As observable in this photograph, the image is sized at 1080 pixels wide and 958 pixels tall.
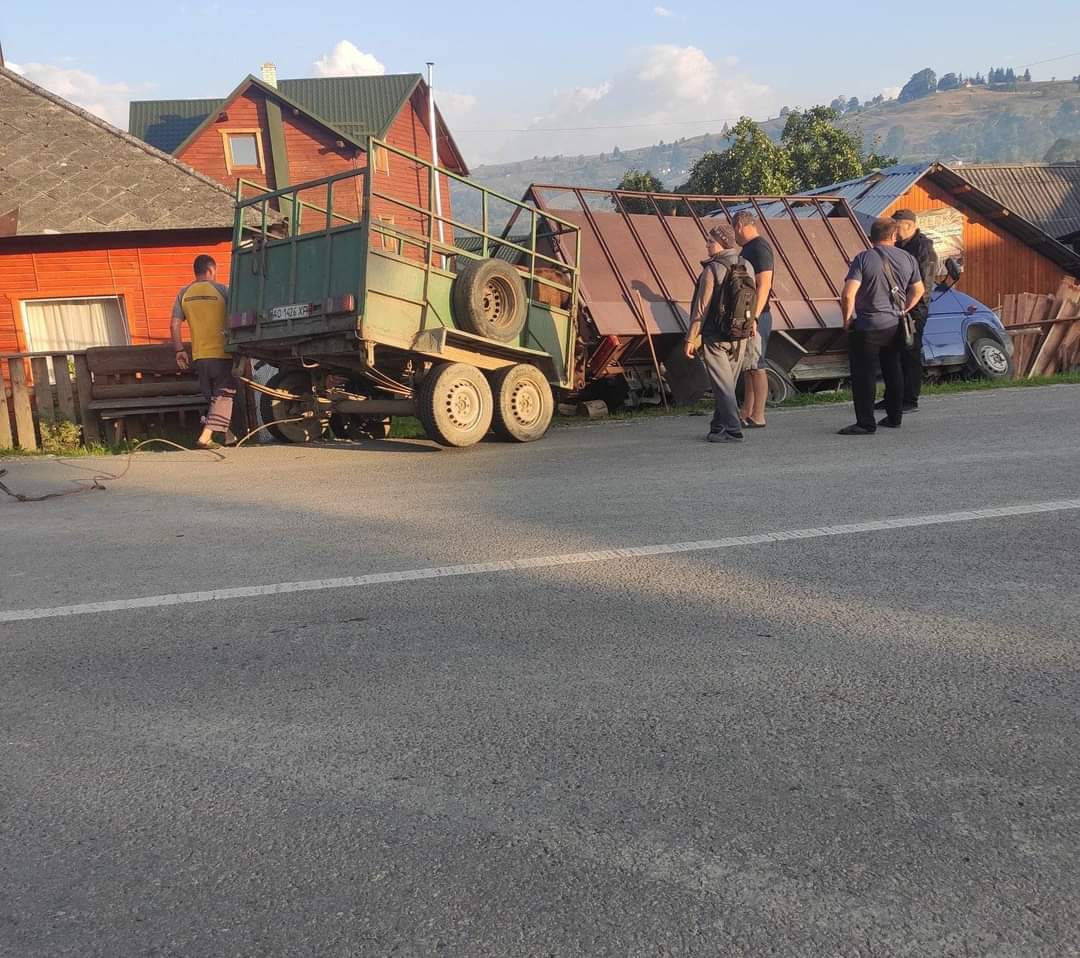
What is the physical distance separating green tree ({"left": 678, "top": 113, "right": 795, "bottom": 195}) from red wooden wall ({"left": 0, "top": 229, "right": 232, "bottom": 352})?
92.9ft

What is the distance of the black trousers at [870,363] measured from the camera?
29.0 feet

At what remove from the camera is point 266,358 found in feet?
32.9

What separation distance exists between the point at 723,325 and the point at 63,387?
7.39 m

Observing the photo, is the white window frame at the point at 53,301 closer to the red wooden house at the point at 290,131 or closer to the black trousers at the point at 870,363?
the black trousers at the point at 870,363

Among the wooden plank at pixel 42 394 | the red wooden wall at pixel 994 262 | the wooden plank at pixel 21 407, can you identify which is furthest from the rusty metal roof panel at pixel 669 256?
the red wooden wall at pixel 994 262

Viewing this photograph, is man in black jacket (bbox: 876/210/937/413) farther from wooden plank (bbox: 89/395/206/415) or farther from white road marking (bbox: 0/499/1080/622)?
wooden plank (bbox: 89/395/206/415)

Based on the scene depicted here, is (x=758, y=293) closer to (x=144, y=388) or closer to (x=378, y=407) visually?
(x=378, y=407)

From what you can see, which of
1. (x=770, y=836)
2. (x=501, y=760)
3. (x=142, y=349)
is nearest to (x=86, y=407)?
(x=142, y=349)

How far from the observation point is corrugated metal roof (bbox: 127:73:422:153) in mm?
40469

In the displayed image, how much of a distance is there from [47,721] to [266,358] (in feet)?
23.8

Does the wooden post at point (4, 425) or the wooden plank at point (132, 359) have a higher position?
the wooden plank at point (132, 359)

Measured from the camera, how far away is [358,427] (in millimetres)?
11359

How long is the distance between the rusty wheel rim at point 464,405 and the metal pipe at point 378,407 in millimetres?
314

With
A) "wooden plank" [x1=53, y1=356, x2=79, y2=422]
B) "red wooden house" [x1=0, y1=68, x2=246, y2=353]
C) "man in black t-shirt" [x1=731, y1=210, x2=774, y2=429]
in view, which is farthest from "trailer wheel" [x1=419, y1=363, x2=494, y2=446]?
"red wooden house" [x1=0, y1=68, x2=246, y2=353]
